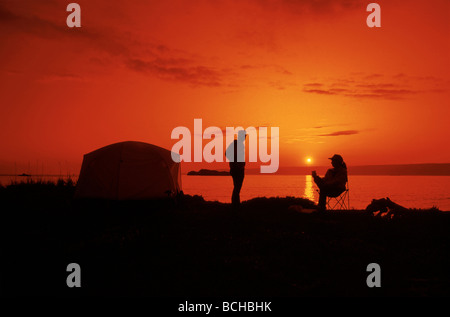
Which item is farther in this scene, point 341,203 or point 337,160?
point 341,203

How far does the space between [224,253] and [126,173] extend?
849cm

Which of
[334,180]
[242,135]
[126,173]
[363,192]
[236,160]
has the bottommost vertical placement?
[363,192]

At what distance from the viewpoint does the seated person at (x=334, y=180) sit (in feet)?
43.4

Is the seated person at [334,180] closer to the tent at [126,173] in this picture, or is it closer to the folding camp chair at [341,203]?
the folding camp chair at [341,203]

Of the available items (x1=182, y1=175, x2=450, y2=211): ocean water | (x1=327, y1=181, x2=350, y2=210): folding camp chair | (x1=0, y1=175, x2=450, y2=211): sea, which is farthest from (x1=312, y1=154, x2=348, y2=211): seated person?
(x1=182, y1=175, x2=450, y2=211): ocean water

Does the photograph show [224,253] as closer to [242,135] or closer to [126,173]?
[242,135]

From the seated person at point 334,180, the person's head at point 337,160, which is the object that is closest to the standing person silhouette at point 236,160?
the seated person at point 334,180

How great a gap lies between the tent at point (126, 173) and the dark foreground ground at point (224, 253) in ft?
5.57

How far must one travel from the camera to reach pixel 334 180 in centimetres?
1330

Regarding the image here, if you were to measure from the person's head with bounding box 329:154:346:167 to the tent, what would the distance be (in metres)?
7.03

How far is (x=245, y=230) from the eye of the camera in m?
10.6

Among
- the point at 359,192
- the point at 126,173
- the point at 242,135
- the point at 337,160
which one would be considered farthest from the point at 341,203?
the point at 126,173
